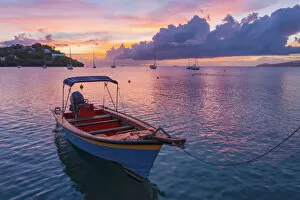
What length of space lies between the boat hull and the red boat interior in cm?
258

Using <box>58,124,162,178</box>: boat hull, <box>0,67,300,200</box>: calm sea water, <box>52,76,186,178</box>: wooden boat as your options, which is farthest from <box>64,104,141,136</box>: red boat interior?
<box>58,124,162,178</box>: boat hull

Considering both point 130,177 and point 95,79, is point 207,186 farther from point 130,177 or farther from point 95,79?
point 95,79

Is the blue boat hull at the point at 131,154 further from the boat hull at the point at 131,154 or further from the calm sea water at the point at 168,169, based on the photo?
the calm sea water at the point at 168,169

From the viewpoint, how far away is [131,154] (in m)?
10.3

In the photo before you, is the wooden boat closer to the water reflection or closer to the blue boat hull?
the blue boat hull

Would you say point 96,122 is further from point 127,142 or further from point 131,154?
point 127,142

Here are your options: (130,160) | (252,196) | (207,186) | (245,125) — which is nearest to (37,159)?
(130,160)

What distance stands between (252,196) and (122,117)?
984cm

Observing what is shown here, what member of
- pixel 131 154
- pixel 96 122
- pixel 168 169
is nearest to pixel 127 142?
pixel 131 154

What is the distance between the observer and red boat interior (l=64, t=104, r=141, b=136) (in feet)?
47.9

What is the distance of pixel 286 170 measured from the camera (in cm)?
1297

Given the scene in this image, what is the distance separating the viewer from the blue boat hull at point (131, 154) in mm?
9875

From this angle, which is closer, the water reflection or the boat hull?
the boat hull

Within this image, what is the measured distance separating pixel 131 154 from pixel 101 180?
293cm
